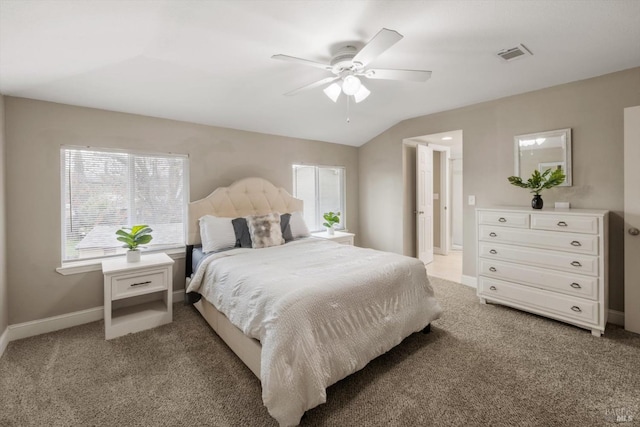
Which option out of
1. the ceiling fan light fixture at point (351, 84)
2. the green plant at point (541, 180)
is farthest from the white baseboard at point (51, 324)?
the green plant at point (541, 180)

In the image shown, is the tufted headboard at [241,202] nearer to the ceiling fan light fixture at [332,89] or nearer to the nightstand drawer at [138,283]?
the nightstand drawer at [138,283]

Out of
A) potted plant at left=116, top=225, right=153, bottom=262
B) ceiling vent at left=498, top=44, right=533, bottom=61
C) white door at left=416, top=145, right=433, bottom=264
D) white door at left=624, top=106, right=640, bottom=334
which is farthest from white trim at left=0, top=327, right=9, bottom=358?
white door at left=624, top=106, right=640, bottom=334

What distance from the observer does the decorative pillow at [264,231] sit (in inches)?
129

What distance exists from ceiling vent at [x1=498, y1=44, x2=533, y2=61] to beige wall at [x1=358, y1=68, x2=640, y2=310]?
1006 millimetres

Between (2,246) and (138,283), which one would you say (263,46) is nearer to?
(138,283)

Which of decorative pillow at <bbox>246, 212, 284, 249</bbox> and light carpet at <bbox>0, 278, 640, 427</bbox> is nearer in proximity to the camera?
→ light carpet at <bbox>0, 278, 640, 427</bbox>

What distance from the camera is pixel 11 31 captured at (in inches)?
66.3

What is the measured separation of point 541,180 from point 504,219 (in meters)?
0.55

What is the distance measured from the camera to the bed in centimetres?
158

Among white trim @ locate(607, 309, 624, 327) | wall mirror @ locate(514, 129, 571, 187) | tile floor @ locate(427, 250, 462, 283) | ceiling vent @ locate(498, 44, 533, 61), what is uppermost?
ceiling vent @ locate(498, 44, 533, 61)

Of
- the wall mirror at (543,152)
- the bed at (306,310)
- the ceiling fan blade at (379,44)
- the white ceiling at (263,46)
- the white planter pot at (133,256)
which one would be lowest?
the bed at (306,310)

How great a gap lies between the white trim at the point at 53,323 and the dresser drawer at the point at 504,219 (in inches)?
166

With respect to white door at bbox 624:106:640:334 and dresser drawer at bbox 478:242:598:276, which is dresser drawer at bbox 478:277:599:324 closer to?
dresser drawer at bbox 478:242:598:276

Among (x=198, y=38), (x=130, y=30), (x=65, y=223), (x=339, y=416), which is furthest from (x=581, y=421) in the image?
(x=65, y=223)
